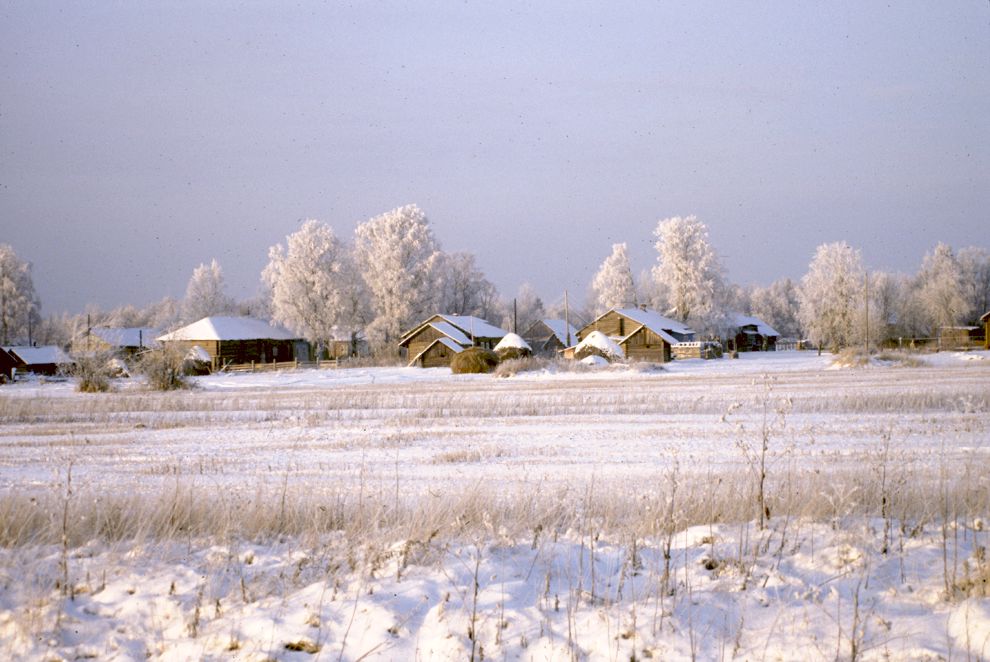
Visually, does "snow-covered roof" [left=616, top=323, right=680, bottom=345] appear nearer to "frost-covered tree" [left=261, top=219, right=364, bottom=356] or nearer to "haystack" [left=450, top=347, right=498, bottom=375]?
"haystack" [left=450, top=347, right=498, bottom=375]

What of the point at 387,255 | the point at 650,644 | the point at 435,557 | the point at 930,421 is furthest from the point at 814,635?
the point at 387,255

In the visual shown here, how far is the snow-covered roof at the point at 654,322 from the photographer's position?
2830 inches

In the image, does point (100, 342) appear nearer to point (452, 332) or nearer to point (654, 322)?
point (452, 332)

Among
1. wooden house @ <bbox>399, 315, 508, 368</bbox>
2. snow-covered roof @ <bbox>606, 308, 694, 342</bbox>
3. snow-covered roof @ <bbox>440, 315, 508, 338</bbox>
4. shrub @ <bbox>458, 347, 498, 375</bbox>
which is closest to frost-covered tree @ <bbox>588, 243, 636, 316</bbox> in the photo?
snow-covered roof @ <bbox>606, 308, 694, 342</bbox>

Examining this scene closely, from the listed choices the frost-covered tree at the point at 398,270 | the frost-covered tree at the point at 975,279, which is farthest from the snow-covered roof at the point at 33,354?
the frost-covered tree at the point at 975,279

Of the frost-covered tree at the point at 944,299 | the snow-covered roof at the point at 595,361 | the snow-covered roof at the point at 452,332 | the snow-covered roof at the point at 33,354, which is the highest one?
the frost-covered tree at the point at 944,299

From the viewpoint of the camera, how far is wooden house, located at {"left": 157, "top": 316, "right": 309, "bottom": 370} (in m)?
71.8

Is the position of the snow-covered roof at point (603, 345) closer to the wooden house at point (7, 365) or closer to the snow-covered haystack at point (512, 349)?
the snow-covered haystack at point (512, 349)

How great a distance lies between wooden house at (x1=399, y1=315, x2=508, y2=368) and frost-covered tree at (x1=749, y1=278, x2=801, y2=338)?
8403cm

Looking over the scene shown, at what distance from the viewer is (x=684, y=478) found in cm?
906

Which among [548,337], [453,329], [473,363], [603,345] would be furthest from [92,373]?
[548,337]

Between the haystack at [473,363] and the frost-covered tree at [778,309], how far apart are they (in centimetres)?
9796

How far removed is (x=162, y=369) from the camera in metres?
36.8

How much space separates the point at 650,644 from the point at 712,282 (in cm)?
8199
